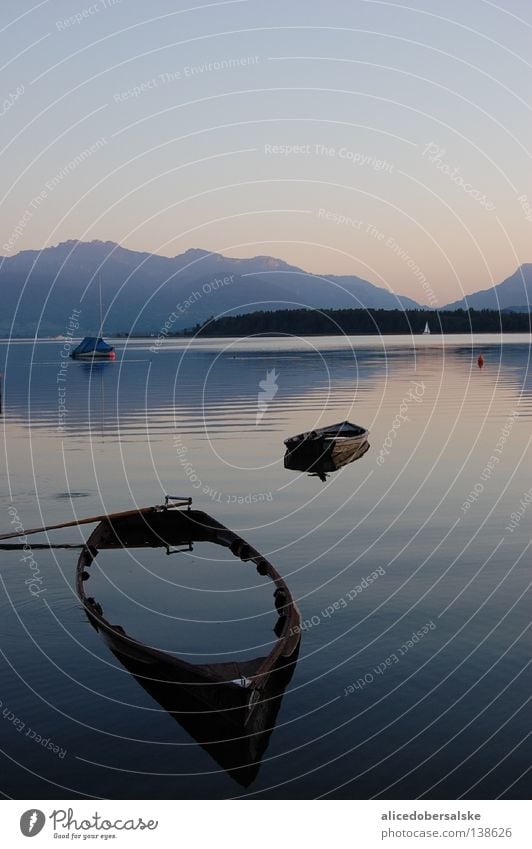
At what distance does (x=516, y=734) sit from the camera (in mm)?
19844

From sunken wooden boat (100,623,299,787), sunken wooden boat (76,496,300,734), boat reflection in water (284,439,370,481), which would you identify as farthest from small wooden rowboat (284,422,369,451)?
sunken wooden boat (100,623,299,787)

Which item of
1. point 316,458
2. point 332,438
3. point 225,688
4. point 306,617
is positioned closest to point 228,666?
point 225,688

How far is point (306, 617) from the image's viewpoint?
27703mm

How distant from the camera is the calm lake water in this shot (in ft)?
61.6

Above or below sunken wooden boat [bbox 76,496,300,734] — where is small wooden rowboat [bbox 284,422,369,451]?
above

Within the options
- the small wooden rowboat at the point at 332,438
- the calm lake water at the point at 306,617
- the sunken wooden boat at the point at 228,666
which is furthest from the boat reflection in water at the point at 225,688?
the small wooden rowboat at the point at 332,438

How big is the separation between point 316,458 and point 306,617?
2743 centimetres

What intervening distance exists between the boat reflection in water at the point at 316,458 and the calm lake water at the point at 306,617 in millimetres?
1098

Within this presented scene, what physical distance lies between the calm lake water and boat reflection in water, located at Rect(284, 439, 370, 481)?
110 centimetres

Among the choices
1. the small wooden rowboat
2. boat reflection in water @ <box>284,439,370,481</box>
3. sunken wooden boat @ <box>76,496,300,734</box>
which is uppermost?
the small wooden rowboat

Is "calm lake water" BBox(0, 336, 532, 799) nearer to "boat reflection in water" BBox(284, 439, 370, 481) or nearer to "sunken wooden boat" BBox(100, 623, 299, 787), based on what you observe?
"sunken wooden boat" BBox(100, 623, 299, 787)

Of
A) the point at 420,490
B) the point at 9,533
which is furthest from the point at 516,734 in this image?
the point at 420,490

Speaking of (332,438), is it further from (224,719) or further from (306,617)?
(224,719)

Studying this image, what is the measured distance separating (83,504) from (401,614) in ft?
71.5
